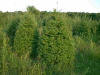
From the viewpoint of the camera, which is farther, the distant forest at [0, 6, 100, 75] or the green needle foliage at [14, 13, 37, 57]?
the green needle foliage at [14, 13, 37, 57]

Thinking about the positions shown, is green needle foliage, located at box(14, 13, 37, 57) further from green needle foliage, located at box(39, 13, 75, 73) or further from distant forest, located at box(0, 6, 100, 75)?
green needle foliage, located at box(39, 13, 75, 73)

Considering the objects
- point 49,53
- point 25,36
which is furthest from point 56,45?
point 25,36

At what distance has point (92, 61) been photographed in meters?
7.18

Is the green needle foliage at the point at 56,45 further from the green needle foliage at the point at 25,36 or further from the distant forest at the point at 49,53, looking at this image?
the green needle foliage at the point at 25,36

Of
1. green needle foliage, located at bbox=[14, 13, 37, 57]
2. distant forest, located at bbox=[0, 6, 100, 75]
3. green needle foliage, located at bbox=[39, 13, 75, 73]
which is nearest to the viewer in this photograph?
distant forest, located at bbox=[0, 6, 100, 75]

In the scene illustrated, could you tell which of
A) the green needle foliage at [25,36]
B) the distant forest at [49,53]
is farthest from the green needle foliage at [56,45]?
the green needle foliage at [25,36]

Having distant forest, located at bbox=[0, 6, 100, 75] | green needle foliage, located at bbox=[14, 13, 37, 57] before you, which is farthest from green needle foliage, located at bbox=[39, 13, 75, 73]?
green needle foliage, located at bbox=[14, 13, 37, 57]

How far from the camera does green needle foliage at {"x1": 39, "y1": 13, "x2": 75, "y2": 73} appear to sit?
20.8 ft

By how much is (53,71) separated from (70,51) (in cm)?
119

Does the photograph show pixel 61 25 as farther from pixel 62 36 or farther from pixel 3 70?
pixel 3 70

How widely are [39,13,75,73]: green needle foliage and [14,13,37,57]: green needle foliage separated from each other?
140cm

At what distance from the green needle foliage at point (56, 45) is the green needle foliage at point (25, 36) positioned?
1.40 metres

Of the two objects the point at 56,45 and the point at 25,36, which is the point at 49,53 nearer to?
the point at 56,45

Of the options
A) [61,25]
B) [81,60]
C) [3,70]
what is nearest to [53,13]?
[61,25]
